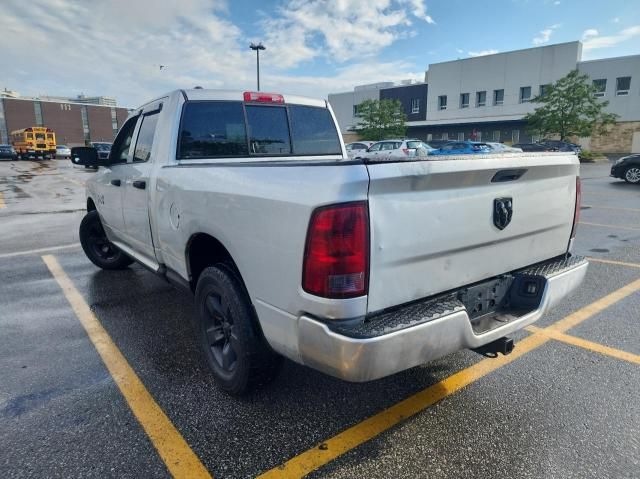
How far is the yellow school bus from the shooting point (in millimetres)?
41719

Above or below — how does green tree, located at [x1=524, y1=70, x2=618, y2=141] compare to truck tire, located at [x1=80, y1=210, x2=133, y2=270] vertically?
above

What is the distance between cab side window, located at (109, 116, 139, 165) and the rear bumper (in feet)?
11.1

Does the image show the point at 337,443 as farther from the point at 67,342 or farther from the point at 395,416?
the point at 67,342

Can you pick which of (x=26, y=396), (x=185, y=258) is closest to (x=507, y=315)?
(x=185, y=258)

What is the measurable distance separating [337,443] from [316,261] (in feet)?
3.57

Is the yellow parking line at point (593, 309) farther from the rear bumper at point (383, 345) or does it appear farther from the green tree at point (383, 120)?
the green tree at point (383, 120)

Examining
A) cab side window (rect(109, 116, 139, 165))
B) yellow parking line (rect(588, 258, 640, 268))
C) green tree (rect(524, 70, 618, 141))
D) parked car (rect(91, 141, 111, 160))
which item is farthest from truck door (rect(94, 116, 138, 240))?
green tree (rect(524, 70, 618, 141))

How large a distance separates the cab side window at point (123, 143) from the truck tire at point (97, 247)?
117 cm

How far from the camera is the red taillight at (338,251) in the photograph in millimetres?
1888

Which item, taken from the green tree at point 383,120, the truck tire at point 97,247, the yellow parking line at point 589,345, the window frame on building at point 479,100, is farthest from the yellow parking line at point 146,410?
the window frame on building at point 479,100

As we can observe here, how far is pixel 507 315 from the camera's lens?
8.50 feet

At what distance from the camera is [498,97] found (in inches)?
2024

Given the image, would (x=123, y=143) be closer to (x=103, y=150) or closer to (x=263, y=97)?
(x=263, y=97)

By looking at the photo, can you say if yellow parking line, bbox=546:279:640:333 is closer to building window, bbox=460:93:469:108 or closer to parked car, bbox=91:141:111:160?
parked car, bbox=91:141:111:160
